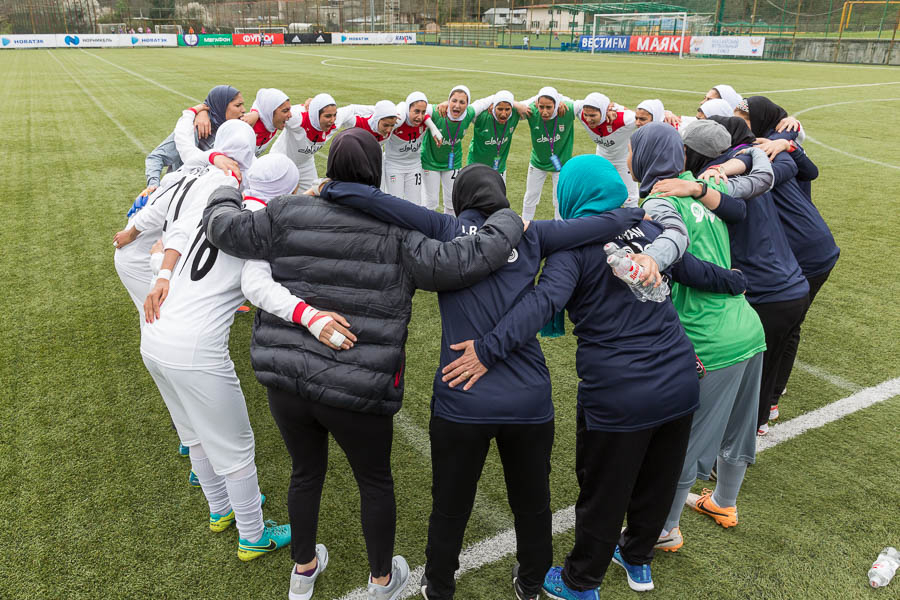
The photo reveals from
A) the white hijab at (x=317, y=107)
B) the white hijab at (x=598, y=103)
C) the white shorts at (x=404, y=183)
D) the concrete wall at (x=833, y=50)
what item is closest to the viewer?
the white hijab at (x=317, y=107)

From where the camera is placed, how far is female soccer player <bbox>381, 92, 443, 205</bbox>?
748 centimetres

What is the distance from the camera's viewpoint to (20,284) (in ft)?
22.0

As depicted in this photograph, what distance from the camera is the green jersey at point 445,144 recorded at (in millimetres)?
7980

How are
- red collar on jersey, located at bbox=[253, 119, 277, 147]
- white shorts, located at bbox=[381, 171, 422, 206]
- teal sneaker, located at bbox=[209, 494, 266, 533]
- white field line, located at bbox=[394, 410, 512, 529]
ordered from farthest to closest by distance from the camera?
white shorts, located at bbox=[381, 171, 422, 206]
red collar on jersey, located at bbox=[253, 119, 277, 147]
white field line, located at bbox=[394, 410, 512, 529]
teal sneaker, located at bbox=[209, 494, 266, 533]

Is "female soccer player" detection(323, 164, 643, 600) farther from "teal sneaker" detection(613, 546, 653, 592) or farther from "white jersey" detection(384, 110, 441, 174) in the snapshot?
"white jersey" detection(384, 110, 441, 174)

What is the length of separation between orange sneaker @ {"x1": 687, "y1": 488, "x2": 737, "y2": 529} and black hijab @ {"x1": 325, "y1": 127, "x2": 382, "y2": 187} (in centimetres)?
263

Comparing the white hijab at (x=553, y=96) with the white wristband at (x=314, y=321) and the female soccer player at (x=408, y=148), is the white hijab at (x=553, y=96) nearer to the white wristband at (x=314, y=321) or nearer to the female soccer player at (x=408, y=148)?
the female soccer player at (x=408, y=148)

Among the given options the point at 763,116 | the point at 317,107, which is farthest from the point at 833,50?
the point at 763,116

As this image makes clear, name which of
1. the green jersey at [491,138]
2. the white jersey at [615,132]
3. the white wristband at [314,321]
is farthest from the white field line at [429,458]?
the white jersey at [615,132]

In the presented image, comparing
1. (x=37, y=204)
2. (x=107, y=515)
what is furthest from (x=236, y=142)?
(x=37, y=204)

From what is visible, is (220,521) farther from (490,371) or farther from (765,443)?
(765,443)

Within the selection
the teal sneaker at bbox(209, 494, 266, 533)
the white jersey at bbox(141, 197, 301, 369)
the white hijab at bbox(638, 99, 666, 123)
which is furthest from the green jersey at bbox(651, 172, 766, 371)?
the white hijab at bbox(638, 99, 666, 123)

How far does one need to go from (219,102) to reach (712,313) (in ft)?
14.7

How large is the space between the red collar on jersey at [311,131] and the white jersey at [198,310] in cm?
461
